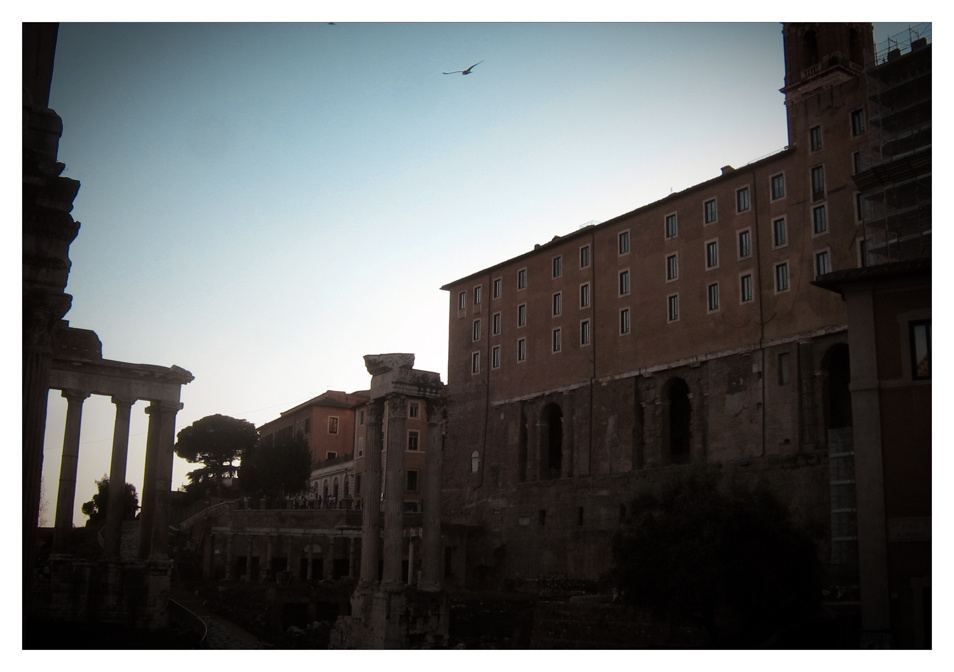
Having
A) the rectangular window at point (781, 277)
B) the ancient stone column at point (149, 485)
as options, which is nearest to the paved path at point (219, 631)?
the ancient stone column at point (149, 485)

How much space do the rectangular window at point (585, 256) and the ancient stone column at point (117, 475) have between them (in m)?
22.0

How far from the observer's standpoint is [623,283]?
1636 inches

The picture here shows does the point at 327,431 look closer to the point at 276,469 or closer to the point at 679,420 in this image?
the point at 276,469

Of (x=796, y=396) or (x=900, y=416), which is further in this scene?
(x=796, y=396)

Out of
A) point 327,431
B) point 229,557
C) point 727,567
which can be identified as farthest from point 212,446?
point 727,567

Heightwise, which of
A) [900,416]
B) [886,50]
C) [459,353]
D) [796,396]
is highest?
[886,50]

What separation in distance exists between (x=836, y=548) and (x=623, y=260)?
16.7m

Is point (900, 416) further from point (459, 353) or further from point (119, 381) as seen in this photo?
point (459, 353)

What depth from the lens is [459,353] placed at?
163 feet

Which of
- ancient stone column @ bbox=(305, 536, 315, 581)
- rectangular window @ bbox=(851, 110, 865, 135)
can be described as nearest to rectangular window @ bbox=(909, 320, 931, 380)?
rectangular window @ bbox=(851, 110, 865, 135)

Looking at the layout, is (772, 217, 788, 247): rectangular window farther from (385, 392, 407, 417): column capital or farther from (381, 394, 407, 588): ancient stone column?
(381, 394, 407, 588): ancient stone column

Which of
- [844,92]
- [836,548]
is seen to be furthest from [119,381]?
[844,92]

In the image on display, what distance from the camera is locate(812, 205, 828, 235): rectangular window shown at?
34.4 m

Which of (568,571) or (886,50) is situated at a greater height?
(886,50)
